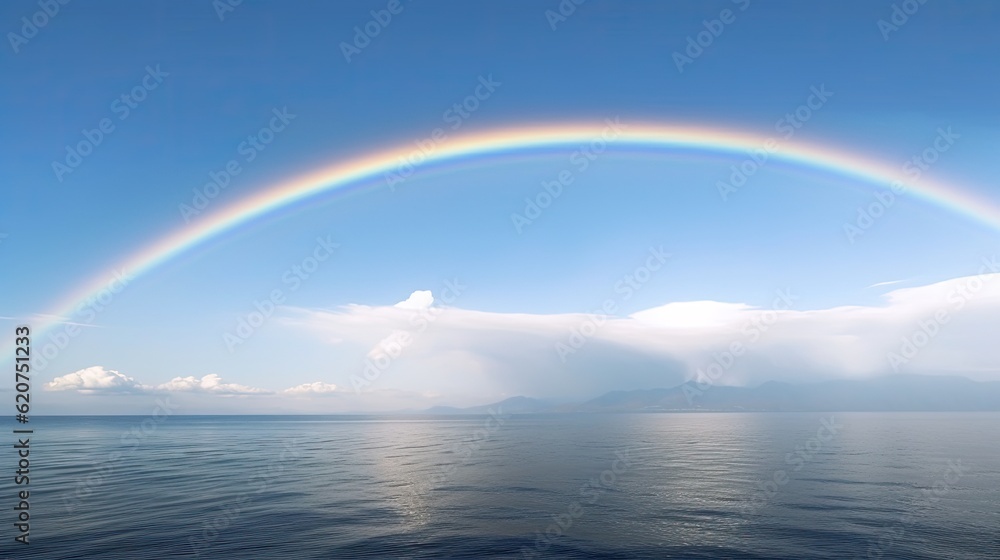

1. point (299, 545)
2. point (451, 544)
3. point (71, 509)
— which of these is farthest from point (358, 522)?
point (71, 509)

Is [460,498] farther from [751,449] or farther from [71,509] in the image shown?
[751,449]

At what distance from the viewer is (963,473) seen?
67.9 m
